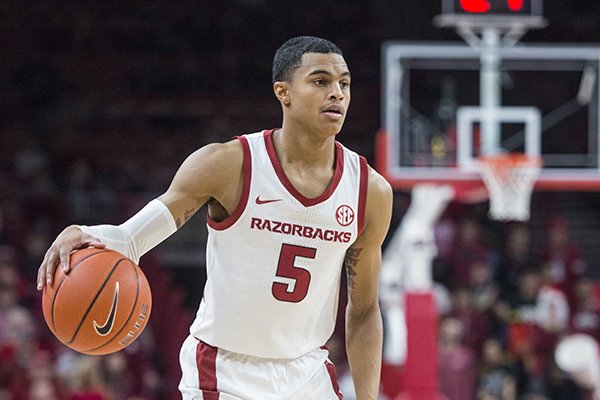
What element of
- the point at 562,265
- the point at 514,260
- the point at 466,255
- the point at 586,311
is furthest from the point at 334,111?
the point at 562,265

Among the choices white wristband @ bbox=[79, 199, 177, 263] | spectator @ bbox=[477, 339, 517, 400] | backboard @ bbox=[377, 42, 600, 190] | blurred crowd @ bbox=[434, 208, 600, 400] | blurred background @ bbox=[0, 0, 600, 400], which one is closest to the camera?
white wristband @ bbox=[79, 199, 177, 263]

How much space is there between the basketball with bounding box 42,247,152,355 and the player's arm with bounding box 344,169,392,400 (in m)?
0.84

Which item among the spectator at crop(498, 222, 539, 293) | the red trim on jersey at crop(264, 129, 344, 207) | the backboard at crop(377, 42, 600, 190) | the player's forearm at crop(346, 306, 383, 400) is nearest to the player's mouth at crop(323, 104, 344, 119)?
the red trim on jersey at crop(264, 129, 344, 207)

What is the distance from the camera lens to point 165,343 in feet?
42.3

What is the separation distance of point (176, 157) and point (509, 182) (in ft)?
24.0

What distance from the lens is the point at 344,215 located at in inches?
161

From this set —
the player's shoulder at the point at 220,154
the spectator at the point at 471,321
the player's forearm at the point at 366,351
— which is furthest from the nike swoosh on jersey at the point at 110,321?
the spectator at the point at 471,321

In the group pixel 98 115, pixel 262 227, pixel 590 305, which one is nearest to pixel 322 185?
pixel 262 227

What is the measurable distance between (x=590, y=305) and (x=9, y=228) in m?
6.46

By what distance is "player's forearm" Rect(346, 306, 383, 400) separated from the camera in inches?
167

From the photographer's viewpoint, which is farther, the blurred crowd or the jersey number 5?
the blurred crowd

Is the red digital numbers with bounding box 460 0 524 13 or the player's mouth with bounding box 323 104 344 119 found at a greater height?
the red digital numbers with bounding box 460 0 524 13

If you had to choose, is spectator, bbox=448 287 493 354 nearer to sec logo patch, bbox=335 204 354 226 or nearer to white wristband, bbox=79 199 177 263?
sec logo patch, bbox=335 204 354 226

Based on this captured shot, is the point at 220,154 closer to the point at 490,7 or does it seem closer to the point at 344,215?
the point at 344,215
